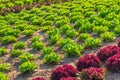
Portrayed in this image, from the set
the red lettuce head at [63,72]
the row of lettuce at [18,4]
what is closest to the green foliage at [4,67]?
the red lettuce head at [63,72]

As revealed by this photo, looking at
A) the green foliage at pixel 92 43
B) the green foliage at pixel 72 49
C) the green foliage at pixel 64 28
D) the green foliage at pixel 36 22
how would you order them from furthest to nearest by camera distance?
the green foliage at pixel 36 22
the green foliage at pixel 64 28
the green foliage at pixel 92 43
the green foliage at pixel 72 49

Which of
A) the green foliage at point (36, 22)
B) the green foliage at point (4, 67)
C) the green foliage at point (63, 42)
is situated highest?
the green foliage at point (63, 42)

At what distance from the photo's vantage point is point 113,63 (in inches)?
425

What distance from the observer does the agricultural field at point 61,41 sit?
36.6ft

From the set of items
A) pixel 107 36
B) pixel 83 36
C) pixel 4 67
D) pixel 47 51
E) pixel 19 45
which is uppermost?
pixel 107 36

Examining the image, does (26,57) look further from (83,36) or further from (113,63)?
(113,63)

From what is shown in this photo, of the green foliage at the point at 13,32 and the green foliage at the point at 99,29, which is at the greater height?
the green foliage at the point at 99,29

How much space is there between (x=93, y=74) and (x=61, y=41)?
4215 millimetres

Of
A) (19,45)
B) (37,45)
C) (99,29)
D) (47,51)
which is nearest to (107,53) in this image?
(47,51)

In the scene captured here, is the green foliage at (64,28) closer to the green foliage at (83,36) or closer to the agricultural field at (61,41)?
the agricultural field at (61,41)

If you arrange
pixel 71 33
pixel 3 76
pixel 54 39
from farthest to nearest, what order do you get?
1. pixel 71 33
2. pixel 54 39
3. pixel 3 76

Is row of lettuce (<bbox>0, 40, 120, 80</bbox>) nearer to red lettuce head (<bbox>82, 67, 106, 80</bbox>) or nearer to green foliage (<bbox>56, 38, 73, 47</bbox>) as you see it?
red lettuce head (<bbox>82, 67, 106, 80</bbox>)

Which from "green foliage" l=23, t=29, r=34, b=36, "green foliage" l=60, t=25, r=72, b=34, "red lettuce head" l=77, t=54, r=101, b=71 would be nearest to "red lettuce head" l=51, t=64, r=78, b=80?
"red lettuce head" l=77, t=54, r=101, b=71

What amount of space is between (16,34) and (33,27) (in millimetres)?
1026
